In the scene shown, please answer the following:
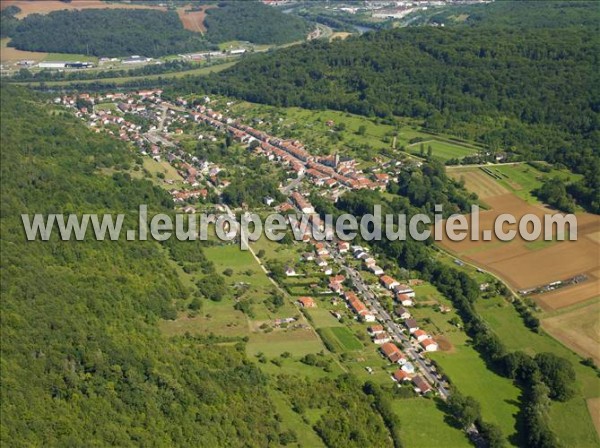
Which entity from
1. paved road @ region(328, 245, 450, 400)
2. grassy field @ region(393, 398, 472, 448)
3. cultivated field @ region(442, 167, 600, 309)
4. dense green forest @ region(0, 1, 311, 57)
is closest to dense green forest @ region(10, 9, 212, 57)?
dense green forest @ region(0, 1, 311, 57)

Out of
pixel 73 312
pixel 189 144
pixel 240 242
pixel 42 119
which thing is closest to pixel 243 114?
pixel 189 144

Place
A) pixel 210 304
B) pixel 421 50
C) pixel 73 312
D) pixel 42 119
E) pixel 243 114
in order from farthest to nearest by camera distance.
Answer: pixel 421 50 → pixel 243 114 → pixel 42 119 → pixel 210 304 → pixel 73 312

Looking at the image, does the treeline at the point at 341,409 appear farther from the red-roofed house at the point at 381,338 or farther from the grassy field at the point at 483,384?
the grassy field at the point at 483,384

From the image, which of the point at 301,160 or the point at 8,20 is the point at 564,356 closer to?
the point at 301,160

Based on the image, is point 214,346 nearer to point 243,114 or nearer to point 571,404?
point 571,404

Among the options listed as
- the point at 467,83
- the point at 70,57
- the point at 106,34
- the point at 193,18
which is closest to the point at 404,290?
the point at 467,83

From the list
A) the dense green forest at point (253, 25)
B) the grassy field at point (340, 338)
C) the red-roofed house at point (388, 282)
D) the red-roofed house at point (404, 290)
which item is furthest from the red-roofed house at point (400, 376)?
the dense green forest at point (253, 25)
